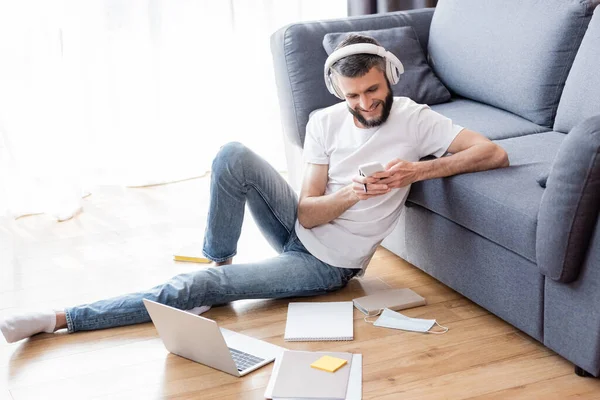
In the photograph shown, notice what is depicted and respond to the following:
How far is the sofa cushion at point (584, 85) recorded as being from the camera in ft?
8.98

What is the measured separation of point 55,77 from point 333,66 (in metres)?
1.87

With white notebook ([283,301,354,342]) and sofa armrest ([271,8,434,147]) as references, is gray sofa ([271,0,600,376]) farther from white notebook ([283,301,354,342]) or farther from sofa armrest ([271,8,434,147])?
white notebook ([283,301,354,342])

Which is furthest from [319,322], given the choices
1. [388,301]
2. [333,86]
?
[333,86]

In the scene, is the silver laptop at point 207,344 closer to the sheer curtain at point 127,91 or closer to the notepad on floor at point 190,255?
the notepad on floor at point 190,255

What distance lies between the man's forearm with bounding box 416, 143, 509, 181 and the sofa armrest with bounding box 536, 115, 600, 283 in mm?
393

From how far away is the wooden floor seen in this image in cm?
219

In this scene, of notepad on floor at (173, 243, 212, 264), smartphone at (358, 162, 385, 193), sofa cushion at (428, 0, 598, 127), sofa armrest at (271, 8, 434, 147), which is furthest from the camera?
sofa armrest at (271, 8, 434, 147)

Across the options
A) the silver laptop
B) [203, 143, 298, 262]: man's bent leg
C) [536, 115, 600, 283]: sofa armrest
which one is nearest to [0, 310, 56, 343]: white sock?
the silver laptop

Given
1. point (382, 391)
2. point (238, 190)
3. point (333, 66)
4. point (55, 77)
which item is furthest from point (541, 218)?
point (55, 77)

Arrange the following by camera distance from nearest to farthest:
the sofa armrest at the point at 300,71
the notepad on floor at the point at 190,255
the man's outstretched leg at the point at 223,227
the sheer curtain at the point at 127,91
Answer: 1. the man's outstretched leg at the point at 223,227
2. the notepad on floor at the point at 190,255
3. the sofa armrest at the point at 300,71
4. the sheer curtain at the point at 127,91

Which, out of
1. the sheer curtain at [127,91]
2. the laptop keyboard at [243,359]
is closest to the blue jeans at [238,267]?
the laptop keyboard at [243,359]

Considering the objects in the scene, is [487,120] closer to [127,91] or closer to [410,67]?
[410,67]

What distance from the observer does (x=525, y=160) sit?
8.55ft

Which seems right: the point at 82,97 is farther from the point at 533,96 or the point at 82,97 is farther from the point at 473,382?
the point at 473,382
